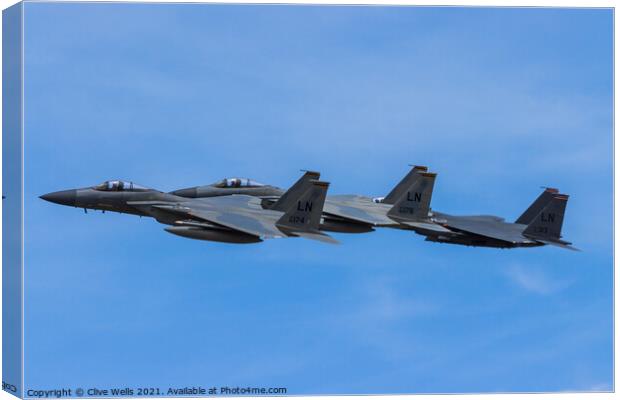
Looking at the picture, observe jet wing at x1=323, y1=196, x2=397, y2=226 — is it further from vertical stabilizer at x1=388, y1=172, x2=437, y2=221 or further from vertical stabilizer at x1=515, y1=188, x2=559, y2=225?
vertical stabilizer at x1=515, y1=188, x2=559, y2=225

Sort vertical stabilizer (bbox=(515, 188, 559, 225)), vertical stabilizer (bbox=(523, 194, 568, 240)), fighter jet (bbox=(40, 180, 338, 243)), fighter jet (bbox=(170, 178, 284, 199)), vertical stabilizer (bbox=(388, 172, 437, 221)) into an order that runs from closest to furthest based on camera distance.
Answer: fighter jet (bbox=(40, 180, 338, 243)) < vertical stabilizer (bbox=(388, 172, 437, 221)) < vertical stabilizer (bbox=(523, 194, 568, 240)) < fighter jet (bbox=(170, 178, 284, 199)) < vertical stabilizer (bbox=(515, 188, 559, 225))

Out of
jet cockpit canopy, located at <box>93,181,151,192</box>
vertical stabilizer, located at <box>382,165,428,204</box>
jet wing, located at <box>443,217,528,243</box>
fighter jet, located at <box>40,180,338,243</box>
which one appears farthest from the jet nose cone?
jet wing, located at <box>443,217,528,243</box>

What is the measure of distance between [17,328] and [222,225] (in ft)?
25.8

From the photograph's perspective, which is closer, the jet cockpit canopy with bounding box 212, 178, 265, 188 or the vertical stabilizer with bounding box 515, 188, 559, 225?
the jet cockpit canopy with bounding box 212, 178, 265, 188

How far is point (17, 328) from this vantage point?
34375mm

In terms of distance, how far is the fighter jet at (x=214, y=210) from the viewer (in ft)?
129

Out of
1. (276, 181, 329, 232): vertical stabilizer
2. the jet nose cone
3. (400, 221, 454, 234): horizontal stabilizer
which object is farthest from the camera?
(400, 221, 454, 234): horizontal stabilizer

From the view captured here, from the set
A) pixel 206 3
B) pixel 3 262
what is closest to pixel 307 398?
pixel 3 262

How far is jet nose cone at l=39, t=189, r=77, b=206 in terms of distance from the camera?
4202 centimetres

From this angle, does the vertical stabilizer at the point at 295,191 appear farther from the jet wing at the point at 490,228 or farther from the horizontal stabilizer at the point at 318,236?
the jet wing at the point at 490,228

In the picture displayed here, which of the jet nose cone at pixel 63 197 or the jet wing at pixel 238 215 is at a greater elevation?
the jet nose cone at pixel 63 197

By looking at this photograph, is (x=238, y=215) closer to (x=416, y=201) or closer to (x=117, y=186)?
(x=117, y=186)

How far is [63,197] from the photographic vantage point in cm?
4212

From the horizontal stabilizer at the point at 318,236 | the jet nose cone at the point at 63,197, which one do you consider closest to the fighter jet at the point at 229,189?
the jet nose cone at the point at 63,197
